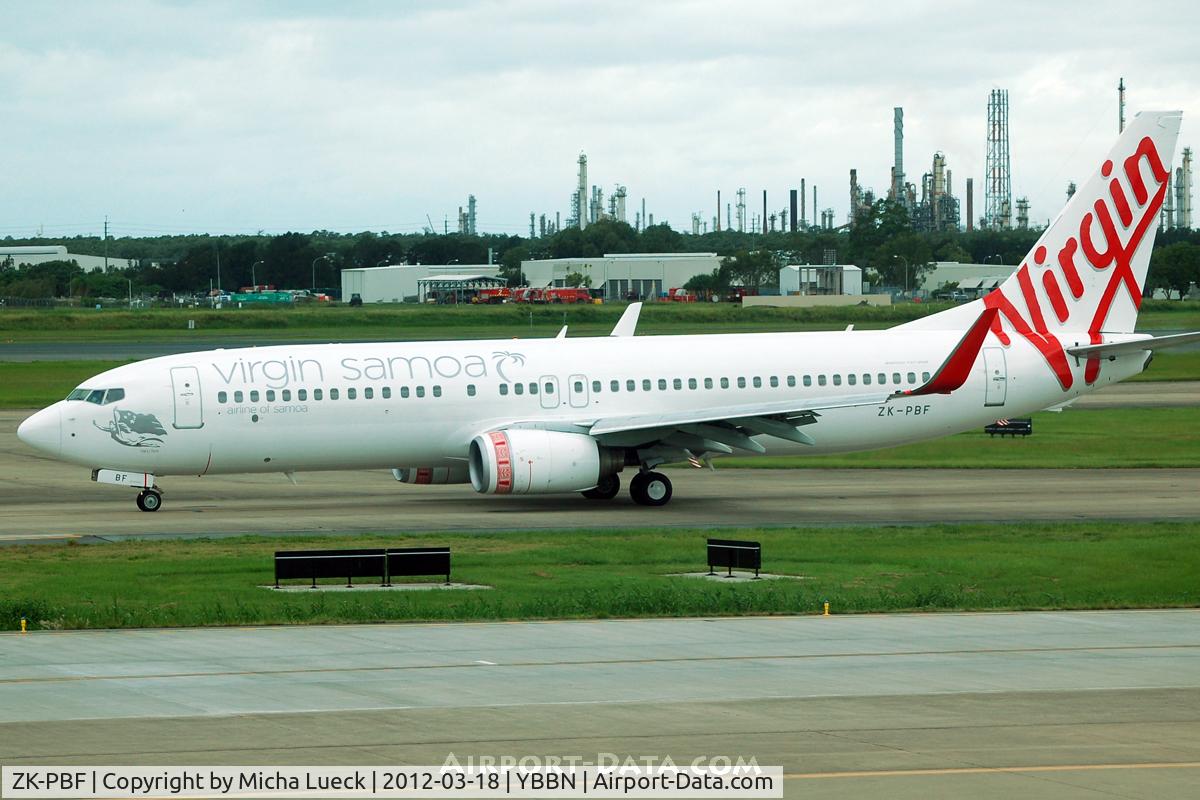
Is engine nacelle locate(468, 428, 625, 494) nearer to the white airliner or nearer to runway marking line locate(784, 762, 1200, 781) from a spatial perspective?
the white airliner

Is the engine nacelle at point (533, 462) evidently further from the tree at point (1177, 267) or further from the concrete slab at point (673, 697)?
the tree at point (1177, 267)

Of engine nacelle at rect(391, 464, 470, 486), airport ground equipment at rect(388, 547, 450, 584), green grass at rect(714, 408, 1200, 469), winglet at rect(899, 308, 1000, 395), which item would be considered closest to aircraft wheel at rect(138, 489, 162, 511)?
engine nacelle at rect(391, 464, 470, 486)

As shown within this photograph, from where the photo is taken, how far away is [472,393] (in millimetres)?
38938

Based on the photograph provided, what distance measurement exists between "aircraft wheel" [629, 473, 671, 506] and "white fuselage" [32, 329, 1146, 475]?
5.82ft

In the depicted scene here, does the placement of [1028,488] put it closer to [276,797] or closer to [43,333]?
[276,797]

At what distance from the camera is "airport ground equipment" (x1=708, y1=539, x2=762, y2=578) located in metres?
27.6

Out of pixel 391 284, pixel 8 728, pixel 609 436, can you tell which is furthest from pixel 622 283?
pixel 8 728

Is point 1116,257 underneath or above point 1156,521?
above

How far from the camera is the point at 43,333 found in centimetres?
12412

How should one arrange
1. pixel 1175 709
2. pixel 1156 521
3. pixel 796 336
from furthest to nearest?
pixel 796 336, pixel 1156 521, pixel 1175 709

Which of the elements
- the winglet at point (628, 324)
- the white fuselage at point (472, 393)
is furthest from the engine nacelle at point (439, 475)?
the winglet at point (628, 324)

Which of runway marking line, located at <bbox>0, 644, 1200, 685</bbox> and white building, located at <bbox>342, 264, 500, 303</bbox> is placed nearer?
runway marking line, located at <bbox>0, 644, 1200, 685</bbox>

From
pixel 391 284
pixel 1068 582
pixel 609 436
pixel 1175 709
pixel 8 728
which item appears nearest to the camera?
pixel 8 728

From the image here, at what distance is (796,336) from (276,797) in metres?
30.0
